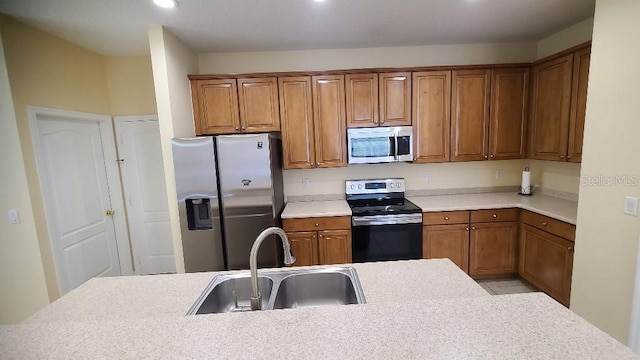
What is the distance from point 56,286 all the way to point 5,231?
61 centimetres

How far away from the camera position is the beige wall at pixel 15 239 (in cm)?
214

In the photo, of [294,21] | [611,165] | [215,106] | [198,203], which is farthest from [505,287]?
[215,106]

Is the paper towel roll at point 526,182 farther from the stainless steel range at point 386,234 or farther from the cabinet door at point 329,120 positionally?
the cabinet door at point 329,120

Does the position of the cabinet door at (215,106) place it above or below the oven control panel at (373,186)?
above

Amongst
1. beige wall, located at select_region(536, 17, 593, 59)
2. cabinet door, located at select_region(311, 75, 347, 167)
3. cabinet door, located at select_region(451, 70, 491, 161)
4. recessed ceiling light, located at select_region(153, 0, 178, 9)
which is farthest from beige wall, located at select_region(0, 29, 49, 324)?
beige wall, located at select_region(536, 17, 593, 59)

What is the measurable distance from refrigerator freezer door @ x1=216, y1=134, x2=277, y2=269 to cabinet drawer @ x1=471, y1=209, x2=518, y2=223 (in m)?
2.06

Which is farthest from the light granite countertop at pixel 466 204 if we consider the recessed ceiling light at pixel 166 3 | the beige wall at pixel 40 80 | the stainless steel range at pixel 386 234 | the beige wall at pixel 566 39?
the beige wall at pixel 40 80

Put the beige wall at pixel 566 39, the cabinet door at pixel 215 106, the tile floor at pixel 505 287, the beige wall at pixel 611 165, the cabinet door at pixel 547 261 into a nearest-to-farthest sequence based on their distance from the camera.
→ the beige wall at pixel 611 165
the cabinet door at pixel 547 261
the beige wall at pixel 566 39
the tile floor at pixel 505 287
the cabinet door at pixel 215 106

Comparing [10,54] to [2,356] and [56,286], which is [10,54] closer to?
[56,286]

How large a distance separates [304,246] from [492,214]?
1.97m

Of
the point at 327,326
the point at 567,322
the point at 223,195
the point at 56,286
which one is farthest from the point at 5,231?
the point at 567,322

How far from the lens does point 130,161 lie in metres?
3.20

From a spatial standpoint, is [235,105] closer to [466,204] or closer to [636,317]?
[466,204]

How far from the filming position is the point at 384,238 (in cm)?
282
